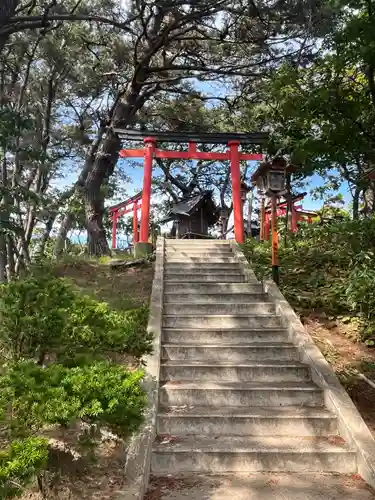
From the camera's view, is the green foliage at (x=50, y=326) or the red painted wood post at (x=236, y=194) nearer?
the green foliage at (x=50, y=326)

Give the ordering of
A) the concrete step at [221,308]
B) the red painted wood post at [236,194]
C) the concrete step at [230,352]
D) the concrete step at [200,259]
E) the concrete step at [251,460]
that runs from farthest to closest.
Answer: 1. the red painted wood post at [236,194]
2. the concrete step at [200,259]
3. the concrete step at [221,308]
4. the concrete step at [230,352]
5. the concrete step at [251,460]

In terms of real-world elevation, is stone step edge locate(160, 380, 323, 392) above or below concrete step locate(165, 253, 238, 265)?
below

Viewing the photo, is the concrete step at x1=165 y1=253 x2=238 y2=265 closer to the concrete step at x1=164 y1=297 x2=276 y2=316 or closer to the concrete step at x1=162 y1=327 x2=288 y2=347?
the concrete step at x1=164 y1=297 x2=276 y2=316

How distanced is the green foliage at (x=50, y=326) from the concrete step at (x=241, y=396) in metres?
1.03

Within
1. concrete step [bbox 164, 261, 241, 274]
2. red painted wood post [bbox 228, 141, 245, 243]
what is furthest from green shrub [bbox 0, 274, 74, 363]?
red painted wood post [bbox 228, 141, 245, 243]

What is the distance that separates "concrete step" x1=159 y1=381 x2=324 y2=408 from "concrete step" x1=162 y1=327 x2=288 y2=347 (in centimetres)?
122

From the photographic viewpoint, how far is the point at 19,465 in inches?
86.5

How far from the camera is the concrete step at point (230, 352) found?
5.55 meters

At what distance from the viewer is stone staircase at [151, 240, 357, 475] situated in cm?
384

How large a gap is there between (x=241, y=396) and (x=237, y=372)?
434mm

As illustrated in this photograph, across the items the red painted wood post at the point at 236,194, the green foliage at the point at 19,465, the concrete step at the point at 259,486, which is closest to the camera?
the green foliage at the point at 19,465

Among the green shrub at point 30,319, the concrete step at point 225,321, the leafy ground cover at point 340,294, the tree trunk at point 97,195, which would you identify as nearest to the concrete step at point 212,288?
the leafy ground cover at point 340,294

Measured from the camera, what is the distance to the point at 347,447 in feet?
13.0

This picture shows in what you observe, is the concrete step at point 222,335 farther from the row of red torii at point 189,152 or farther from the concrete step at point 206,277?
the row of red torii at point 189,152
